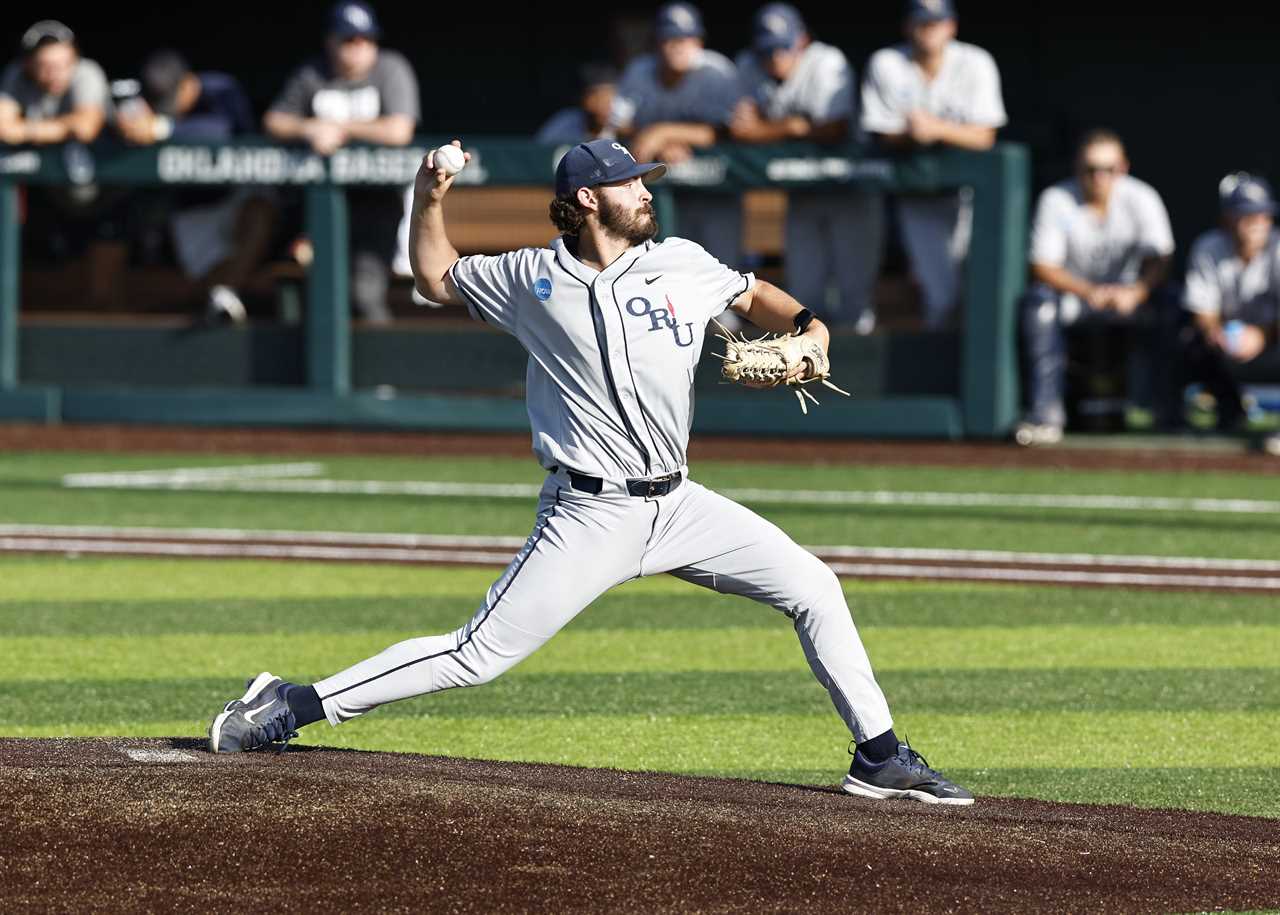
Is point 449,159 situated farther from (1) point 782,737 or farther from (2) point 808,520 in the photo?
(2) point 808,520

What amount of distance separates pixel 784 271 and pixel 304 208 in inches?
122

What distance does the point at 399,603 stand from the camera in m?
8.51

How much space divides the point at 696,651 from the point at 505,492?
4.42 m

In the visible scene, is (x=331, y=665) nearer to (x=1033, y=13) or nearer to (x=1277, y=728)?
(x=1277, y=728)

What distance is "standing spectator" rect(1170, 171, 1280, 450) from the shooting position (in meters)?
12.6

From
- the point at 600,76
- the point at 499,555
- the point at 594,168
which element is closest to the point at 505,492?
the point at 499,555

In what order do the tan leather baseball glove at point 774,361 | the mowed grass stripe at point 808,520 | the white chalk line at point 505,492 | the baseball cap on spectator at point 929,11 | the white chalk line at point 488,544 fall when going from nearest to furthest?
1. the tan leather baseball glove at point 774,361
2. the white chalk line at point 488,544
3. the mowed grass stripe at point 808,520
4. the white chalk line at point 505,492
5. the baseball cap on spectator at point 929,11

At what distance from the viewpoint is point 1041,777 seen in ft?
18.7

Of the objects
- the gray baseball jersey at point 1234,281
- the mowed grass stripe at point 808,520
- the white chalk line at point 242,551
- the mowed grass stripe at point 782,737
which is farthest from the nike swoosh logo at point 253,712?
the gray baseball jersey at point 1234,281

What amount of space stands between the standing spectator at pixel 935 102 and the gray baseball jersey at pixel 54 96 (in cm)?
492

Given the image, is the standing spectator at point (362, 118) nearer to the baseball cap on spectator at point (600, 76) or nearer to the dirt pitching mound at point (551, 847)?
the baseball cap on spectator at point (600, 76)

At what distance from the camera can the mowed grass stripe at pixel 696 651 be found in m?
7.27

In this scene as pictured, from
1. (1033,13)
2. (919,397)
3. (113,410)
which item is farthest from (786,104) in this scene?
(1033,13)

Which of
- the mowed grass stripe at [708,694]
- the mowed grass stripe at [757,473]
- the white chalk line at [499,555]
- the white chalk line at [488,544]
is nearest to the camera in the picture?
the mowed grass stripe at [708,694]
